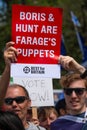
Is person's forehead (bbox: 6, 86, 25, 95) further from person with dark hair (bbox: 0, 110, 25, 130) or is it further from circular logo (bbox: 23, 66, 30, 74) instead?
person with dark hair (bbox: 0, 110, 25, 130)

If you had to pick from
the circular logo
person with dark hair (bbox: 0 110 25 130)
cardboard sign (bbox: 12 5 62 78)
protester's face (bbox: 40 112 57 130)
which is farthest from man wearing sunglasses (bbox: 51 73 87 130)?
protester's face (bbox: 40 112 57 130)

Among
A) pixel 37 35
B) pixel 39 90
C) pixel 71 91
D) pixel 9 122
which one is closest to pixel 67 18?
pixel 39 90

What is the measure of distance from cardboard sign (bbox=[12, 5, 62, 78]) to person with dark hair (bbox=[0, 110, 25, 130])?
1.33m

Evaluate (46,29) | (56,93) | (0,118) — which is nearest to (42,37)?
(46,29)

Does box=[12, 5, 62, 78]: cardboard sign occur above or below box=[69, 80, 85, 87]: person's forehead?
above

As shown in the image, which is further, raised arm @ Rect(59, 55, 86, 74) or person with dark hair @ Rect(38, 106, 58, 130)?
person with dark hair @ Rect(38, 106, 58, 130)

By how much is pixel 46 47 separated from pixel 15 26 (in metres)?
0.31

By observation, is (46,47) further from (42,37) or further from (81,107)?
(81,107)

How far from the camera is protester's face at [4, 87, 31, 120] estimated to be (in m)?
4.81

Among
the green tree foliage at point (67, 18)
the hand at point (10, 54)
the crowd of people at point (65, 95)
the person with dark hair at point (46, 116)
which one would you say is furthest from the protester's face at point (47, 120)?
the green tree foliage at point (67, 18)

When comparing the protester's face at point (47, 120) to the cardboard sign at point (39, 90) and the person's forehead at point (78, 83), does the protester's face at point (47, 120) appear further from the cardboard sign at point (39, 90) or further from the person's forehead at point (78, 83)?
the person's forehead at point (78, 83)

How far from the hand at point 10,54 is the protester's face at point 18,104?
0.83 ft

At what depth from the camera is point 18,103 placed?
15.9 feet

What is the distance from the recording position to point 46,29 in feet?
16.9
